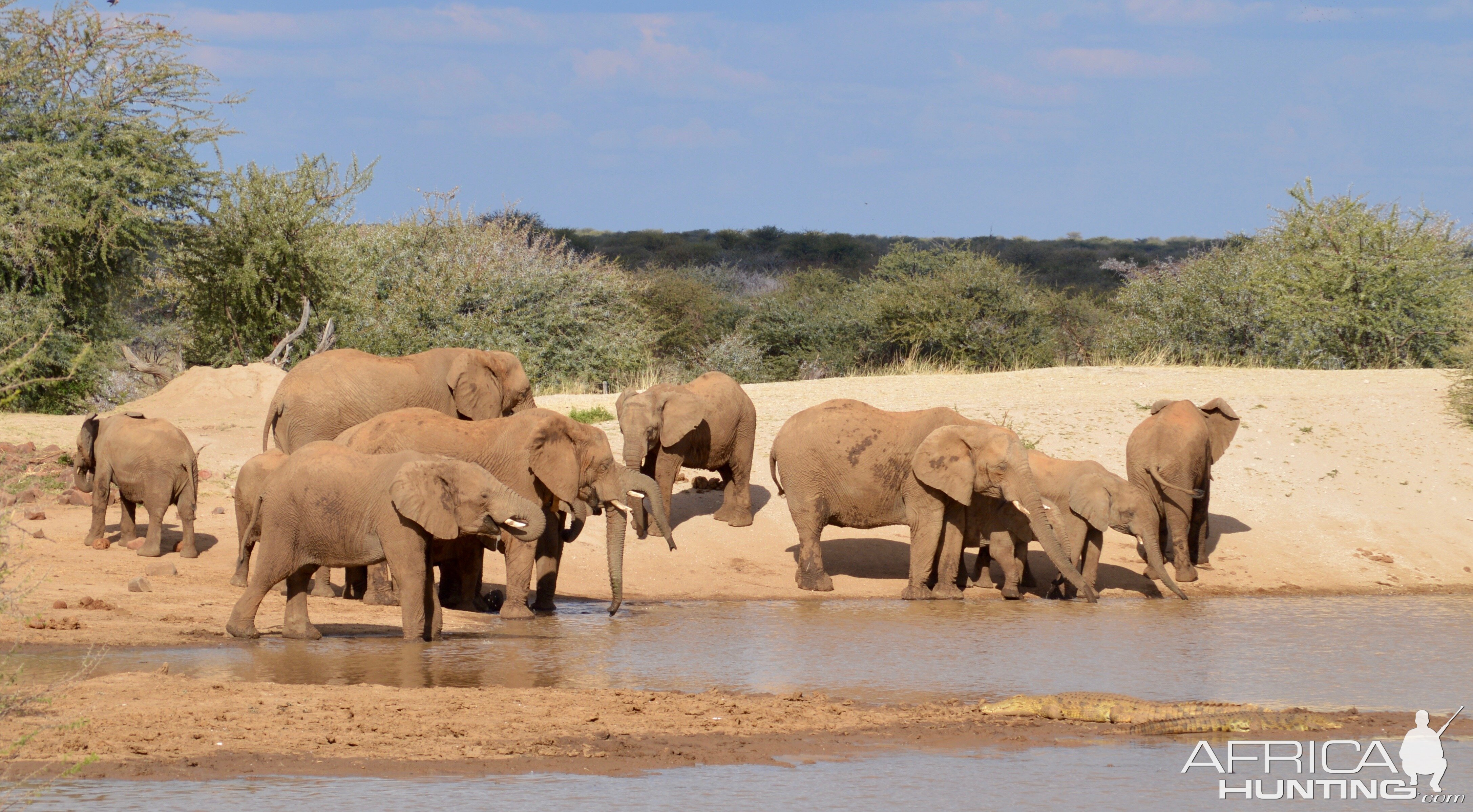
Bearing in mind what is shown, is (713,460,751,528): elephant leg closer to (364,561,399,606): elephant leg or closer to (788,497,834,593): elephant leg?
(788,497,834,593): elephant leg

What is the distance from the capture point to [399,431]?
12.5m

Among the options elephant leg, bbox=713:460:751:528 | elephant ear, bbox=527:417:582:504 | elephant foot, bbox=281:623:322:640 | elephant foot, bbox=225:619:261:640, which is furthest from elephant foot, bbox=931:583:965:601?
elephant foot, bbox=225:619:261:640

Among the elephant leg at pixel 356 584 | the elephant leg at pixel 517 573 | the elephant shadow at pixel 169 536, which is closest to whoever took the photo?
the elephant leg at pixel 517 573

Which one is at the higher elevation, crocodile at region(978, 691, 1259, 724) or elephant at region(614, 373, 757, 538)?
elephant at region(614, 373, 757, 538)

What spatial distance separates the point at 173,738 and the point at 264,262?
72.2 ft

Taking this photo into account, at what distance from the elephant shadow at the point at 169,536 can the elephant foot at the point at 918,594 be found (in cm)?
657

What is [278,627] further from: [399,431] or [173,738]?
[173,738]

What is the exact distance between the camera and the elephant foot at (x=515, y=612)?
12172 mm

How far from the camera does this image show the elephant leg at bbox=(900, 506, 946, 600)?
1412cm

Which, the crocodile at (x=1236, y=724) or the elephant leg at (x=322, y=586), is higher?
the crocodile at (x=1236, y=724)

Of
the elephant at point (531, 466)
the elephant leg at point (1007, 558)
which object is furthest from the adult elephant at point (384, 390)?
the elephant leg at point (1007, 558)

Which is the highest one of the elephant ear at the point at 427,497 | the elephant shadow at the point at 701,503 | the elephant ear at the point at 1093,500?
the elephant ear at the point at 427,497

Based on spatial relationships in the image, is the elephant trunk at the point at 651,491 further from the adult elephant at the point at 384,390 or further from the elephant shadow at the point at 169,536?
the elephant shadow at the point at 169,536

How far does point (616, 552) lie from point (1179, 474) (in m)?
6.10
